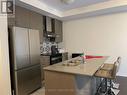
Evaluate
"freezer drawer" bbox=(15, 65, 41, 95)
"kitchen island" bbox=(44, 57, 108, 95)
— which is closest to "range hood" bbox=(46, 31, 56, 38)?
"freezer drawer" bbox=(15, 65, 41, 95)

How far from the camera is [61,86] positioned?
2.00m

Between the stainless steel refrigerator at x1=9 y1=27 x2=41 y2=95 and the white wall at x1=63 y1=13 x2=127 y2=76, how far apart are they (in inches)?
95.1

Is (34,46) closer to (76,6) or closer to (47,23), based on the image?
(47,23)

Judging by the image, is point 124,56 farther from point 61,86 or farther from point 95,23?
point 61,86

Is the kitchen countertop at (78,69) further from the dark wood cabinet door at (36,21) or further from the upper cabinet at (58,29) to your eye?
the upper cabinet at (58,29)

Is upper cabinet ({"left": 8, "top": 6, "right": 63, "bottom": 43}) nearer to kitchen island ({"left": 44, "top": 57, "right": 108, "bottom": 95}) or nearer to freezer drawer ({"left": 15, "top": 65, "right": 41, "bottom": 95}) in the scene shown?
freezer drawer ({"left": 15, "top": 65, "right": 41, "bottom": 95})

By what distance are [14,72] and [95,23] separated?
12.2 ft

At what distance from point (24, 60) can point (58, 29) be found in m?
2.80

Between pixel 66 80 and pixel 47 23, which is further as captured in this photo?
pixel 47 23

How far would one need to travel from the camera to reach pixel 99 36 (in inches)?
189

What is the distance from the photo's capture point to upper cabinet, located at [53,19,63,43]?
16.5ft

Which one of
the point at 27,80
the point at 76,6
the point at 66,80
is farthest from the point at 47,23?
the point at 66,80

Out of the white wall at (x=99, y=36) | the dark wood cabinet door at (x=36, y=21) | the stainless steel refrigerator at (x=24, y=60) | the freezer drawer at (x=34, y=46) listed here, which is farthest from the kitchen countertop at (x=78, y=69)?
the white wall at (x=99, y=36)

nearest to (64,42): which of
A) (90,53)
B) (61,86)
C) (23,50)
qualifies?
(90,53)
